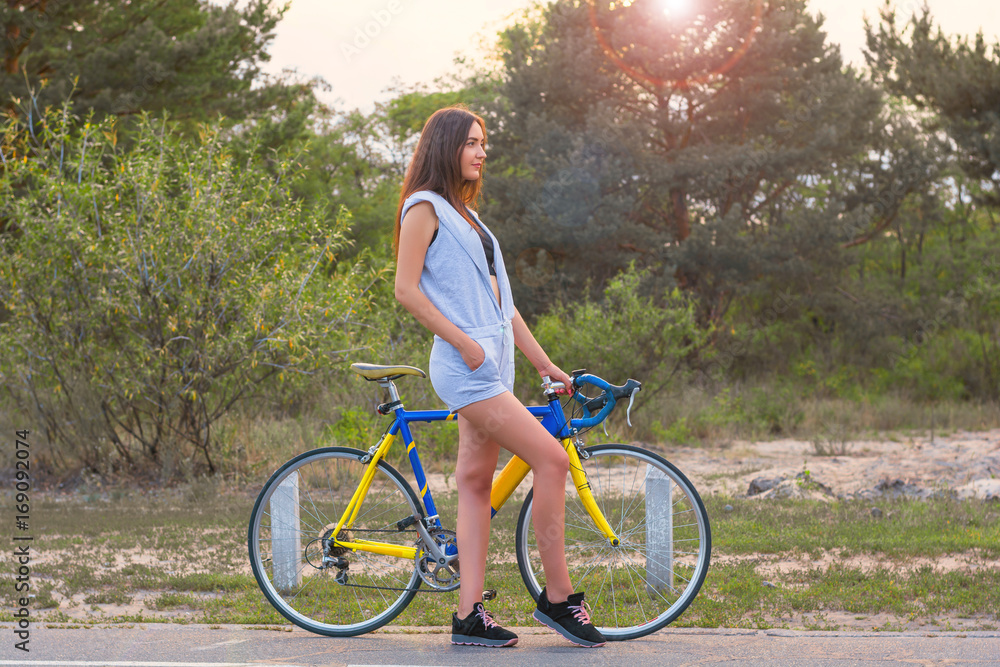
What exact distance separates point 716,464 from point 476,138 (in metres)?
8.12

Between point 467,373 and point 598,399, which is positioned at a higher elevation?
point 467,373

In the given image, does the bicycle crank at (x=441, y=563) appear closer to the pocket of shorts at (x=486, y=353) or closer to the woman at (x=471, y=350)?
the woman at (x=471, y=350)

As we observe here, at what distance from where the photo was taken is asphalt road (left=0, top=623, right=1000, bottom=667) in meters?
3.93

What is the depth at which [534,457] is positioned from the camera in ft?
12.9

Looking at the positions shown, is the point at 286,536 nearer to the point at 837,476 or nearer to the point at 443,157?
the point at 443,157

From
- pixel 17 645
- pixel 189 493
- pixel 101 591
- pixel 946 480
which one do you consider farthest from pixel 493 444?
pixel 946 480

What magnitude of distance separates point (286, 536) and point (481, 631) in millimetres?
1141

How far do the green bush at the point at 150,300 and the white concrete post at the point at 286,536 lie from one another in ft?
13.9

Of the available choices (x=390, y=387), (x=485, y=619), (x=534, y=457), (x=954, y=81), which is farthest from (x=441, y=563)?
(x=954, y=81)

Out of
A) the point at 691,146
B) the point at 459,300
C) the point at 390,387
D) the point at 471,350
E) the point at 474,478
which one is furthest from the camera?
the point at 691,146

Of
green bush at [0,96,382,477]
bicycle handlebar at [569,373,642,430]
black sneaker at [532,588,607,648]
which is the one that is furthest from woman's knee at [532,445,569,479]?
green bush at [0,96,382,477]

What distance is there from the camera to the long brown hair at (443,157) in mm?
3938

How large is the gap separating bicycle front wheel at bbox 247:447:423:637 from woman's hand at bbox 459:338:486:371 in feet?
2.69

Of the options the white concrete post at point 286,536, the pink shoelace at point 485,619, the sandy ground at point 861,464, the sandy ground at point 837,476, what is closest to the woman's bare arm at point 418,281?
the pink shoelace at point 485,619
